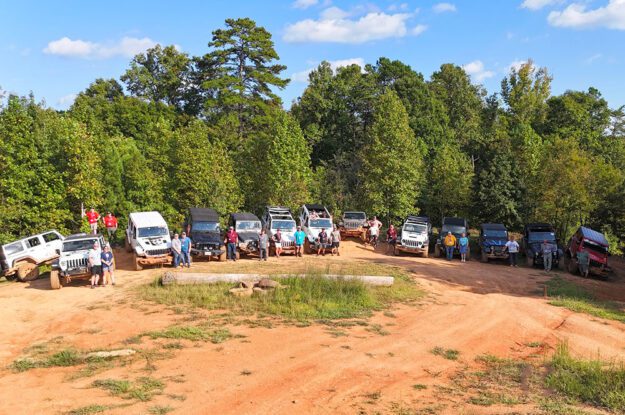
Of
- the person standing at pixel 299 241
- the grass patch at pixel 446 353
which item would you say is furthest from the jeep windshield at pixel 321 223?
the grass patch at pixel 446 353

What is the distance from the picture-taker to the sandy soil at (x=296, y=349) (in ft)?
28.5

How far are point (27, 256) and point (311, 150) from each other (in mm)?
21445

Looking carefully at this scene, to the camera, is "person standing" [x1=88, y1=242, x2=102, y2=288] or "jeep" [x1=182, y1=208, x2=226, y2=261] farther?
"jeep" [x1=182, y1=208, x2=226, y2=261]

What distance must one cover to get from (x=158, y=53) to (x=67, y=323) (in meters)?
52.4

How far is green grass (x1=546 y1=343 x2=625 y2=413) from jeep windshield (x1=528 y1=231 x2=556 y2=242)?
51.8ft

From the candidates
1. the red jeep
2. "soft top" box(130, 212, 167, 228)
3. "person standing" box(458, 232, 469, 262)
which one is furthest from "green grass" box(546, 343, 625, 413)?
"soft top" box(130, 212, 167, 228)

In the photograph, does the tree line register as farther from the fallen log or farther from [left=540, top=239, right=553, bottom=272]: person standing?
the fallen log

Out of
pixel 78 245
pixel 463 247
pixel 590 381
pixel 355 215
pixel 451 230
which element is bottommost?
pixel 590 381

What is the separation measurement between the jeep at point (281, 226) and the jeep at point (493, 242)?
9.82 metres

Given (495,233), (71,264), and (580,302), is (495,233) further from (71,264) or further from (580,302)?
(71,264)

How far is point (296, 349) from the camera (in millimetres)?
11266

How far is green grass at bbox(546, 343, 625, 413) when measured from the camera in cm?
844

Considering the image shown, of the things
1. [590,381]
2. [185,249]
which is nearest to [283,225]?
[185,249]

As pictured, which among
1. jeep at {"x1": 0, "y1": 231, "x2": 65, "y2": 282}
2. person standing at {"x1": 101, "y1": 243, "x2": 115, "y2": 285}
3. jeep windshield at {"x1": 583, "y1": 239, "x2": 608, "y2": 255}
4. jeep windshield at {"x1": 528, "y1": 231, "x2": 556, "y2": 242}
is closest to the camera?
person standing at {"x1": 101, "y1": 243, "x2": 115, "y2": 285}
